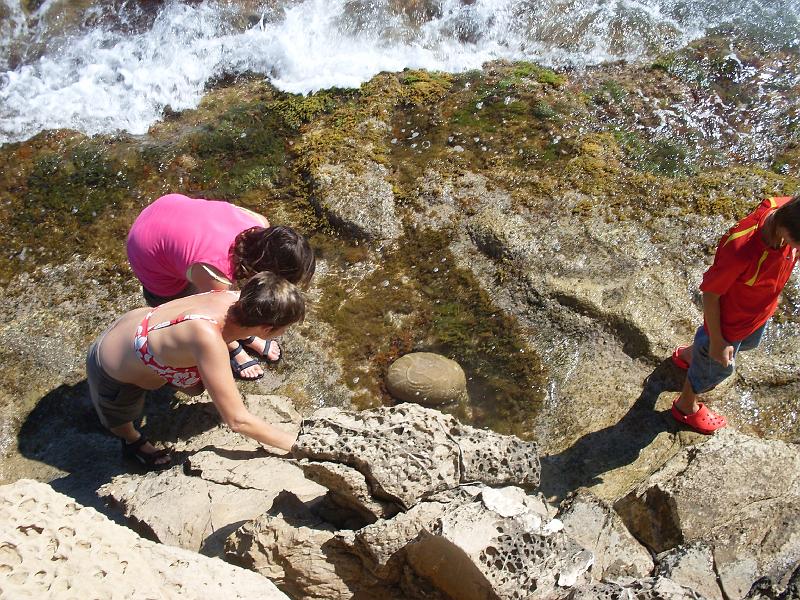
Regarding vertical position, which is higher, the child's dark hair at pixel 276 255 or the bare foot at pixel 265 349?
the child's dark hair at pixel 276 255

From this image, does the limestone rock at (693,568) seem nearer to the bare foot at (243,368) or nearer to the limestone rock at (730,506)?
the limestone rock at (730,506)

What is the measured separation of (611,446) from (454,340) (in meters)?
1.24

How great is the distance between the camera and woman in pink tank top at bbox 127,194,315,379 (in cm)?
344

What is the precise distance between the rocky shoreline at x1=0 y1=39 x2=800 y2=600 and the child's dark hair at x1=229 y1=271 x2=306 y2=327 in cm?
54

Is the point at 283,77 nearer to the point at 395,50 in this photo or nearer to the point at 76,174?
the point at 395,50

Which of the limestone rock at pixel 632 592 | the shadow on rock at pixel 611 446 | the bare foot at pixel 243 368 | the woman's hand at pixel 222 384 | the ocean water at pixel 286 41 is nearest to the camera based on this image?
the limestone rock at pixel 632 592

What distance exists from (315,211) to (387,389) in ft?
5.37

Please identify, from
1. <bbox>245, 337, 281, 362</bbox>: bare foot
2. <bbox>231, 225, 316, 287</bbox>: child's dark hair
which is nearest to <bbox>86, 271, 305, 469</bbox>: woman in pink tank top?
<bbox>231, 225, 316, 287</bbox>: child's dark hair

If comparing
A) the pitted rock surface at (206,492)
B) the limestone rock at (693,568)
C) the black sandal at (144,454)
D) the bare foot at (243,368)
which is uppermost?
the limestone rock at (693,568)

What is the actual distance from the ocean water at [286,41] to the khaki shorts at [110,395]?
10.6 ft

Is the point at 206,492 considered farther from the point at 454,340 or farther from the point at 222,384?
the point at 454,340

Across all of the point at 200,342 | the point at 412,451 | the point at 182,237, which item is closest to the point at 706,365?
the point at 412,451

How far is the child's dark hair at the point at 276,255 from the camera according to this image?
3410 mm

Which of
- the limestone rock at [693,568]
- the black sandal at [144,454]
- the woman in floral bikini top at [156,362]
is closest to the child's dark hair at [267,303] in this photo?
the woman in floral bikini top at [156,362]
